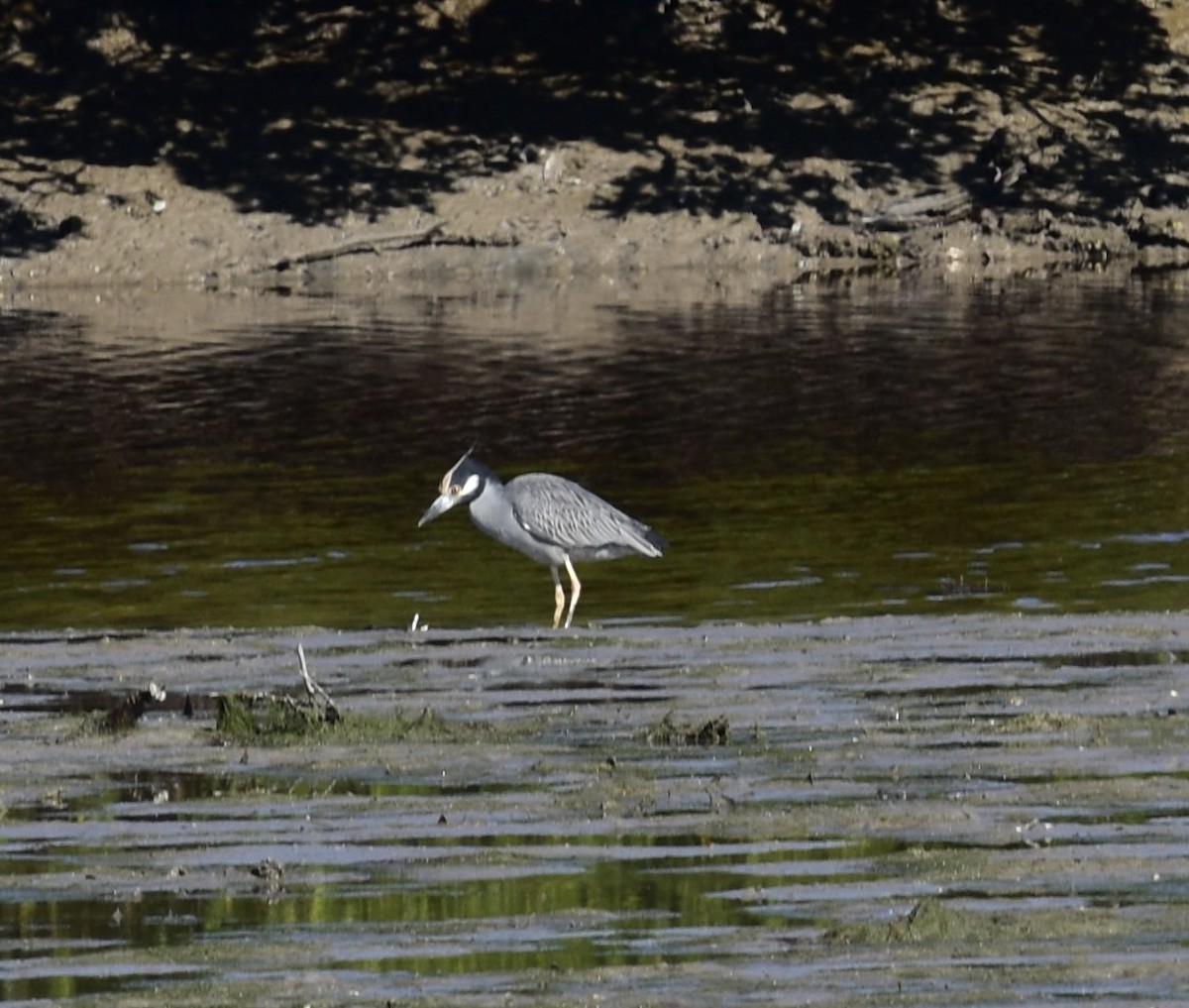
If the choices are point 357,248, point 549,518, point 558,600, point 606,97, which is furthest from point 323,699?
point 606,97

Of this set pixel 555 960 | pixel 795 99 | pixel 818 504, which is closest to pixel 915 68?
pixel 795 99

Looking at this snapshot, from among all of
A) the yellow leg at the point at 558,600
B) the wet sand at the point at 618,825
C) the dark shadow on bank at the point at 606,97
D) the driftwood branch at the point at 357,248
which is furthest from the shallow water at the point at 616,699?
the dark shadow on bank at the point at 606,97

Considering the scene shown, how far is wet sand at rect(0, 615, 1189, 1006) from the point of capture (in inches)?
250

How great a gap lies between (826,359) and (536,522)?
36.2 feet

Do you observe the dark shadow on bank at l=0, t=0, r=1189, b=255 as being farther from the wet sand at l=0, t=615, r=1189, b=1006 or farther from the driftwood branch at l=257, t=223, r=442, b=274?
the wet sand at l=0, t=615, r=1189, b=1006

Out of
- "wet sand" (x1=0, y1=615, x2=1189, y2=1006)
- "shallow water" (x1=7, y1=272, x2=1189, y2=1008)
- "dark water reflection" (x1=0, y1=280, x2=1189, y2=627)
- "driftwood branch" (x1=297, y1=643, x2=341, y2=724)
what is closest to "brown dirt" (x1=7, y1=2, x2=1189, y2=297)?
"dark water reflection" (x1=0, y1=280, x2=1189, y2=627)

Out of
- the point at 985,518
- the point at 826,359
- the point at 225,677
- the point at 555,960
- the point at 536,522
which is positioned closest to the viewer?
the point at 555,960

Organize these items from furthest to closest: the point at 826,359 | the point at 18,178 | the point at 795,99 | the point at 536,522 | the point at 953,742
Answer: the point at 795,99 < the point at 18,178 < the point at 826,359 < the point at 536,522 < the point at 953,742

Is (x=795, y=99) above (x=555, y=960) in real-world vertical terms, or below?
above

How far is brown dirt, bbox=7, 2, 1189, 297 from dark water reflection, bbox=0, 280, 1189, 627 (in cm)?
108

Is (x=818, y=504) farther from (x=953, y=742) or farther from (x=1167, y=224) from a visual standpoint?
(x=1167, y=224)

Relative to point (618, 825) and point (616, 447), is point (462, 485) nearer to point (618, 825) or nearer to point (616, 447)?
point (618, 825)

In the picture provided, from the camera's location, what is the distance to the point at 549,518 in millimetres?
13266

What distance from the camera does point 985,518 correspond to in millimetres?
16922
